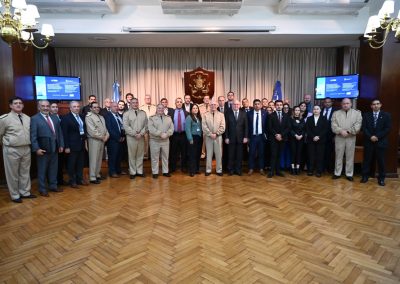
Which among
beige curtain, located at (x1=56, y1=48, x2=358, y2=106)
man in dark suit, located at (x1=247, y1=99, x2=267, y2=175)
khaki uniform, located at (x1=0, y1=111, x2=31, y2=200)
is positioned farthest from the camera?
beige curtain, located at (x1=56, y1=48, x2=358, y2=106)

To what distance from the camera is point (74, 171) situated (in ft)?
16.7

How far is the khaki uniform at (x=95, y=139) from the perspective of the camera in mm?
5152

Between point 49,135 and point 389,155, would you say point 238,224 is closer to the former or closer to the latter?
point 49,135

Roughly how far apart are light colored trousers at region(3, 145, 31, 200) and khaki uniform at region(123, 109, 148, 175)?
175cm

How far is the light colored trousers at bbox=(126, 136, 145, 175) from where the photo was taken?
5578mm

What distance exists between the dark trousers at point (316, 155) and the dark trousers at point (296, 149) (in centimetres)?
17

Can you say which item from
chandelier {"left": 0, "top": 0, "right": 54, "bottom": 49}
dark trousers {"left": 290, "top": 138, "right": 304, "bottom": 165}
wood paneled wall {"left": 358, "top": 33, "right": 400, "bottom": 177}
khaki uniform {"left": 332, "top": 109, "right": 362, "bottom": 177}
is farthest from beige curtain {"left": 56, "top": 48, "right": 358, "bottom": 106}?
chandelier {"left": 0, "top": 0, "right": 54, "bottom": 49}

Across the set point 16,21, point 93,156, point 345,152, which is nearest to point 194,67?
point 93,156

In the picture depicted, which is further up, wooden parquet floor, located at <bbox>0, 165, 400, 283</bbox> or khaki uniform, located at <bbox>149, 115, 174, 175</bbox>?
khaki uniform, located at <bbox>149, 115, 174, 175</bbox>

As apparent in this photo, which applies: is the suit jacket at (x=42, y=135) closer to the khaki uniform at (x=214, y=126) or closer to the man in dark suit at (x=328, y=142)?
the khaki uniform at (x=214, y=126)

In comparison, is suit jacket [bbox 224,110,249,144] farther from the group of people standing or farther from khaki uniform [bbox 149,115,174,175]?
khaki uniform [bbox 149,115,174,175]

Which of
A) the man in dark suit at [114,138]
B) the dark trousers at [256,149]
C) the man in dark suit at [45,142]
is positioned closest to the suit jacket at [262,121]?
the dark trousers at [256,149]

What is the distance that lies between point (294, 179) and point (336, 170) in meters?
0.90

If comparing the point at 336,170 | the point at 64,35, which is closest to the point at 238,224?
the point at 336,170
